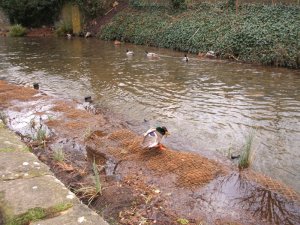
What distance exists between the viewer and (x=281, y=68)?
1391 cm

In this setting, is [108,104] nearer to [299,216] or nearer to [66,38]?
[299,216]

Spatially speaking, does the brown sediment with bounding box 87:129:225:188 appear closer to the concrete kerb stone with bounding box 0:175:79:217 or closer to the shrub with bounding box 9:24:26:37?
the concrete kerb stone with bounding box 0:175:79:217

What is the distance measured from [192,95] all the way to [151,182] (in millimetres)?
5853

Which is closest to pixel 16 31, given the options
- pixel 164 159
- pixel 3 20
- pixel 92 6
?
pixel 3 20

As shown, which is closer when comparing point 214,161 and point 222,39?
point 214,161

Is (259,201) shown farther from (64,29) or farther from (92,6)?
(64,29)

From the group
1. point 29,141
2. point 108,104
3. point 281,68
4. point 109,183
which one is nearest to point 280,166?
point 109,183

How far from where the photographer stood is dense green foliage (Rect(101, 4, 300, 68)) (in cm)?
1433

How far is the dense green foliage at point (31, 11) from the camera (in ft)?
97.6

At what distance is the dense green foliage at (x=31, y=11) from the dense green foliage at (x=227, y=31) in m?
9.55

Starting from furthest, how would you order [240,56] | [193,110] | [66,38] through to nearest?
[66,38] → [240,56] → [193,110]

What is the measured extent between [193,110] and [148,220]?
5.43m

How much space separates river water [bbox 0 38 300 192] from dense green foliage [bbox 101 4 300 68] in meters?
0.78

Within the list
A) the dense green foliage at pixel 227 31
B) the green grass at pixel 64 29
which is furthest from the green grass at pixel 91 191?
the green grass at pixel 64 29
